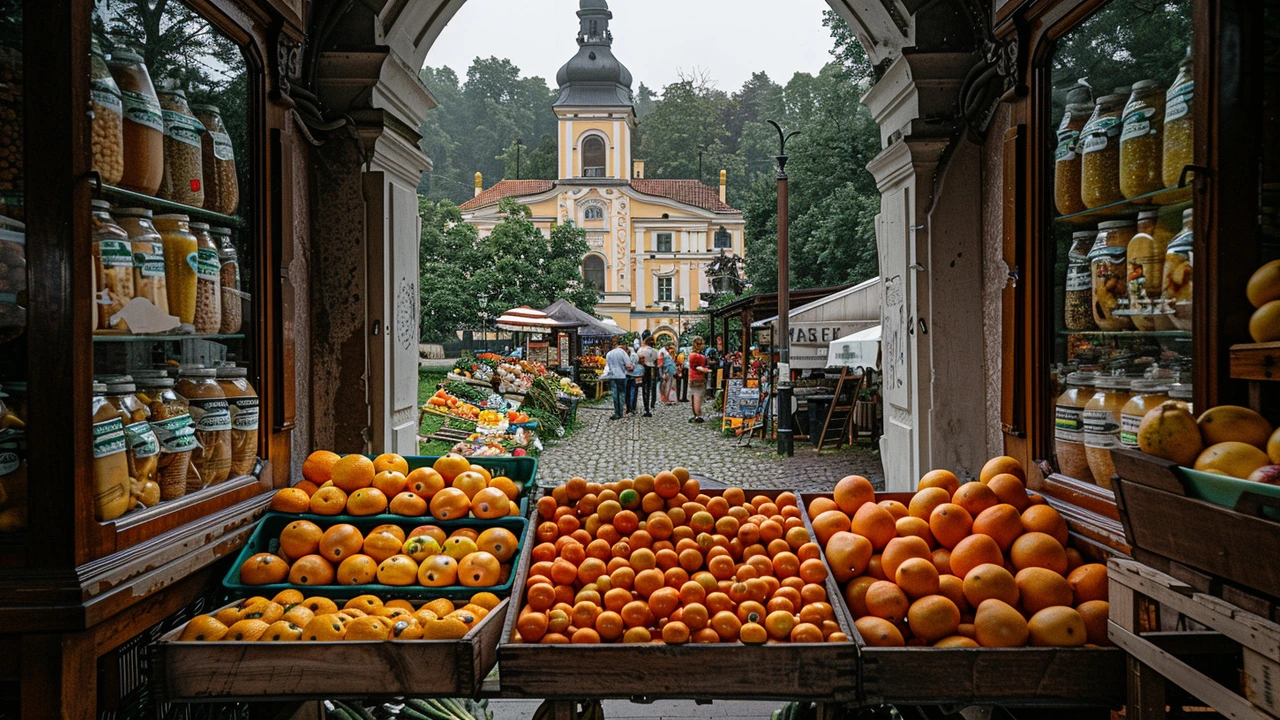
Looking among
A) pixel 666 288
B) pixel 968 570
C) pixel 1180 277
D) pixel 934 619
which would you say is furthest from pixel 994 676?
pixel 666 288

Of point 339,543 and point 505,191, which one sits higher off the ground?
point 505,191

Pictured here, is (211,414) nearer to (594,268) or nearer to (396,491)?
(396,491)

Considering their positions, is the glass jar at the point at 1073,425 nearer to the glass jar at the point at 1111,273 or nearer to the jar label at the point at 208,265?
the glass jar at the point at 1111,273

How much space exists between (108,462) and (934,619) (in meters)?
2.73

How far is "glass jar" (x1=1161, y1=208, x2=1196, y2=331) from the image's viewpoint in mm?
2586

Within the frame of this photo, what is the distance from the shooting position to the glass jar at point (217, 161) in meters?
3.32

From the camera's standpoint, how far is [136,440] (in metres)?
2.73

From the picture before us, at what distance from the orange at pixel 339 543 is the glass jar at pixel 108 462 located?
80 cm

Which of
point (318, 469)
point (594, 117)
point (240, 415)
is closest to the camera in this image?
point (240, 415)

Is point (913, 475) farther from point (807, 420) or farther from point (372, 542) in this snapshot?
point (807, 420)

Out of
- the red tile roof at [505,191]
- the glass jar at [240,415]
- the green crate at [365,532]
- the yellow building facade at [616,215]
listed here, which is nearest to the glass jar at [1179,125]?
the green crate at [365,532]

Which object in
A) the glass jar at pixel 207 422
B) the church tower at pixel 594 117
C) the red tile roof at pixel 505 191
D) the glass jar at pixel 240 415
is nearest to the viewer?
the glass jar at pixel 207 422

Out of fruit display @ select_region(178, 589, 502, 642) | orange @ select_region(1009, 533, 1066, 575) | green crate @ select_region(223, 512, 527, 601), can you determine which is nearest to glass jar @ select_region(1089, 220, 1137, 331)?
orange @ select_region(1009, 533, 1066, 575)

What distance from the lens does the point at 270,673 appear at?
257 centimetres
